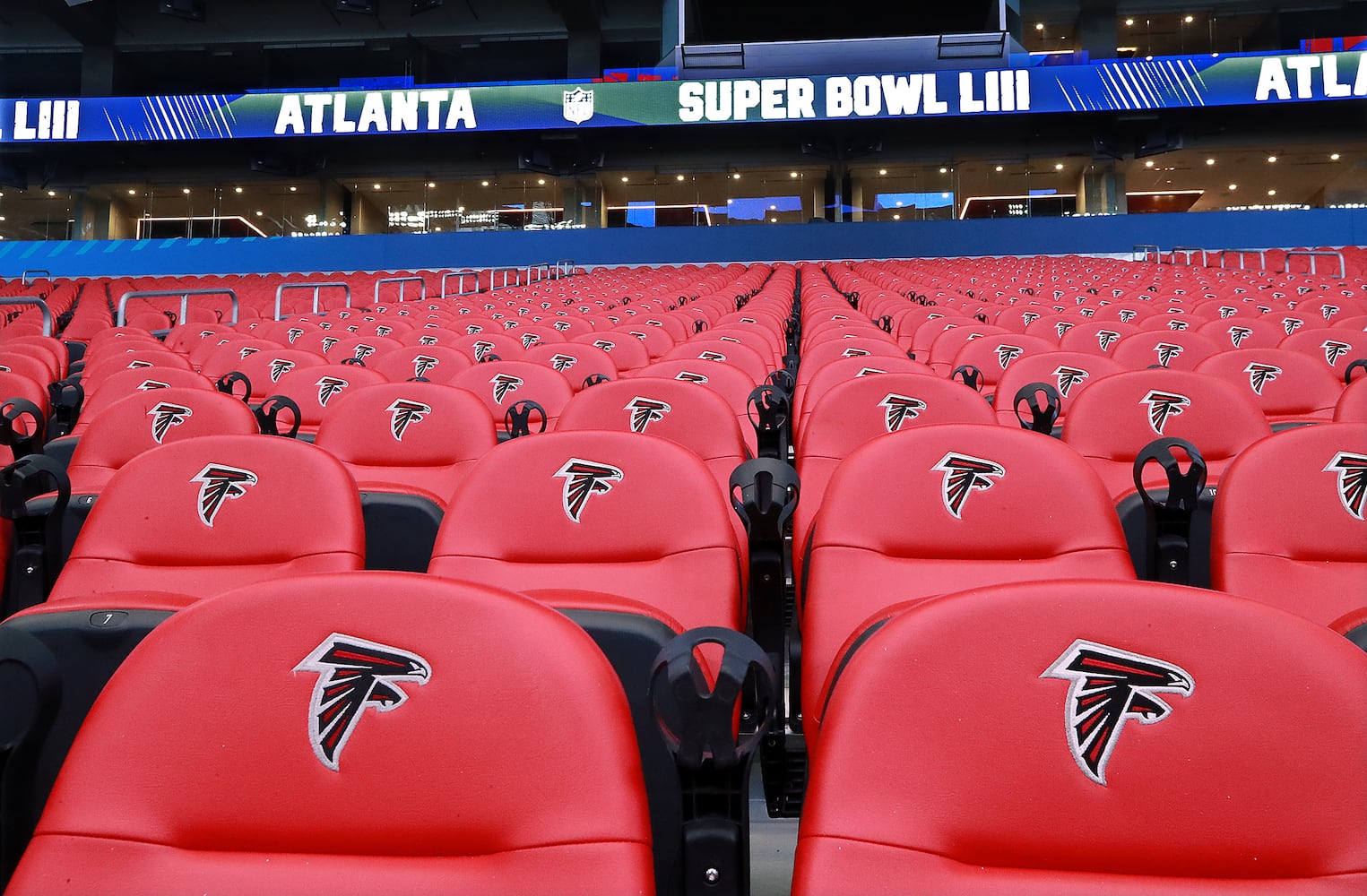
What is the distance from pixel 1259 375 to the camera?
3.12 meters

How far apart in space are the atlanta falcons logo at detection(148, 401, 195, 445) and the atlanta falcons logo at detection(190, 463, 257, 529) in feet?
3.03

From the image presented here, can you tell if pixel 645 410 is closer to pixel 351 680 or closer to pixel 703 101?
pixel 351 680

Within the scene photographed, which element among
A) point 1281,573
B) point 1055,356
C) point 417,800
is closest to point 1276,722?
point 417,800

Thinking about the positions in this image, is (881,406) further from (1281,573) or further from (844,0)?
(844,0)

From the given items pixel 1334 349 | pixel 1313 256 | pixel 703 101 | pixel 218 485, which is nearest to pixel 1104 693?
pixel 218 485

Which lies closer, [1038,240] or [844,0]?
[844,0]

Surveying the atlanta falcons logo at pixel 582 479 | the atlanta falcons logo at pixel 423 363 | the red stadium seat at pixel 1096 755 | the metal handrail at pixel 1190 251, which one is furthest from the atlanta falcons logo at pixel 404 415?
the metal handrail at pixel 1190 251

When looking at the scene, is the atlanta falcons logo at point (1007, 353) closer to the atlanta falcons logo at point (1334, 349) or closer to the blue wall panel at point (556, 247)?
the atlanta falcons logo at point (1334, 349)

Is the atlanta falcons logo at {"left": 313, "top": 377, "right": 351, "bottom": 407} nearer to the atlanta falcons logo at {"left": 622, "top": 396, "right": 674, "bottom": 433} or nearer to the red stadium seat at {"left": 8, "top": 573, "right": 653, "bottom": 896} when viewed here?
the atlanta falcons logo at {"left": 622, "top": 396, "right": 674, "bottom": 433}

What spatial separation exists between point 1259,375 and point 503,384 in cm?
286

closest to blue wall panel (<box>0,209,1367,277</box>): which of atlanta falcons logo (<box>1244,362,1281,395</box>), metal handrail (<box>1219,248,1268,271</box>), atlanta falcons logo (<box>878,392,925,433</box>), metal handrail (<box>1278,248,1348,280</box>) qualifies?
metal handrail (<box>1219,248,1268,271</box>)

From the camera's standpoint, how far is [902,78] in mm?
15570

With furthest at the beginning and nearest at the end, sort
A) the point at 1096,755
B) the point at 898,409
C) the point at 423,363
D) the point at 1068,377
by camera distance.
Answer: the point at 423,363
the point at 1068,377
the point at 898,409
the point at 1096,755

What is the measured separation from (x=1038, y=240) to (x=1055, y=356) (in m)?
15.0
